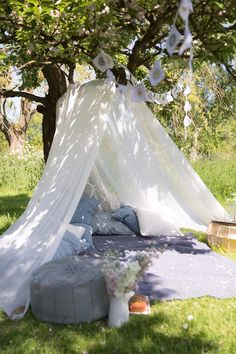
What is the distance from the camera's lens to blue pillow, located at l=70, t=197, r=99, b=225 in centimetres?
462

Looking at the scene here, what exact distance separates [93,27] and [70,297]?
2.15 meters

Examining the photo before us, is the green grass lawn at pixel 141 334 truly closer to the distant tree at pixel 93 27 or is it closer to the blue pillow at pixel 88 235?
the blue pillow at pixel 88 235

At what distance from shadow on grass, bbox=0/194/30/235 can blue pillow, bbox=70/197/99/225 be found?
116 centimetres

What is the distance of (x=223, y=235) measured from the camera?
4.29 metres

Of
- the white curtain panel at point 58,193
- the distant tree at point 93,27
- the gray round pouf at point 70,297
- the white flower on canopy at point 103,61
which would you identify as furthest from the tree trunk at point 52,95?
the gray round pouf at point 70,297

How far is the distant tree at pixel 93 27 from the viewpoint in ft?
10.8

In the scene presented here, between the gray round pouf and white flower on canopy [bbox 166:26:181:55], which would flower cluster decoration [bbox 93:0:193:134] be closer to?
white flower on canopy [bbox 166:26:181:55]

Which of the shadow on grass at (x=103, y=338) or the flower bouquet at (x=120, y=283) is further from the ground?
the flower bouquet at (x=120, y=283)

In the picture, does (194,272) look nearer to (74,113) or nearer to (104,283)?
(104,283)

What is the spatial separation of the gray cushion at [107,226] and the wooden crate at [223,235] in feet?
3.05

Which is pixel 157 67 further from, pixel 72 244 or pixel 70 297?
pixel 72 244

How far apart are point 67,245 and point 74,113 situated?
4.38 ft

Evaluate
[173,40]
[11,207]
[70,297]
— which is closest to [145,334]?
[70,297]

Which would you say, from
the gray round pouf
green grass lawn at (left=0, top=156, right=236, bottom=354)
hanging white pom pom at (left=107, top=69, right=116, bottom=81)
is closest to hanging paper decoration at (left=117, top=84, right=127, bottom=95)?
hanging white pom pom at (left=107, top=69, right=116, bottom=81)
